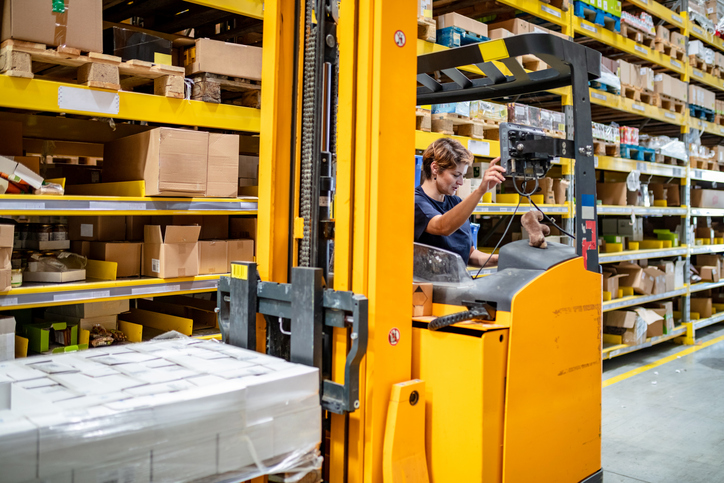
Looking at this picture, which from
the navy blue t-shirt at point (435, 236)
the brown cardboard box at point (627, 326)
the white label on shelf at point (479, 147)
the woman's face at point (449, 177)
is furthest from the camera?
the brown cardboard box at point (627, 326)

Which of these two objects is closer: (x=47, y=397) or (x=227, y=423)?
(x=47, y=397)

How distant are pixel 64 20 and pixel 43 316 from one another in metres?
2.34

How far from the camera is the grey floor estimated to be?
4387mm

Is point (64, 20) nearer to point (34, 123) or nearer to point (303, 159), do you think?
point (34, 123)

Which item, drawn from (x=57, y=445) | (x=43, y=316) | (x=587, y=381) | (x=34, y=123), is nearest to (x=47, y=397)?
(x=57, y=445)

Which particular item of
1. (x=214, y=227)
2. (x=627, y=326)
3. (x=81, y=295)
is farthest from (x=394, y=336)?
(x=627, y=326)

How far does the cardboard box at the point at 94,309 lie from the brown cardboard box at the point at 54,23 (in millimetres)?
1724

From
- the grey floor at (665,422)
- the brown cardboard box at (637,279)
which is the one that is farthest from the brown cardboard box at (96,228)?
the brown cardboard box at (637,279)

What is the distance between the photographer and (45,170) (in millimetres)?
4914

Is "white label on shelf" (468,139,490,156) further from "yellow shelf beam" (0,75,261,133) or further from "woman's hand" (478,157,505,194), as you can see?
"woman's hand" (478,157,505,194)

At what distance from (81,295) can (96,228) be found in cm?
89

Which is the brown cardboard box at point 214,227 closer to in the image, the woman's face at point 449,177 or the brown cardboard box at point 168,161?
the brown cardboard box at point 168,161

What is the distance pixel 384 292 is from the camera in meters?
2.29

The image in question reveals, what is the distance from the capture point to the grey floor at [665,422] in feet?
14.4
